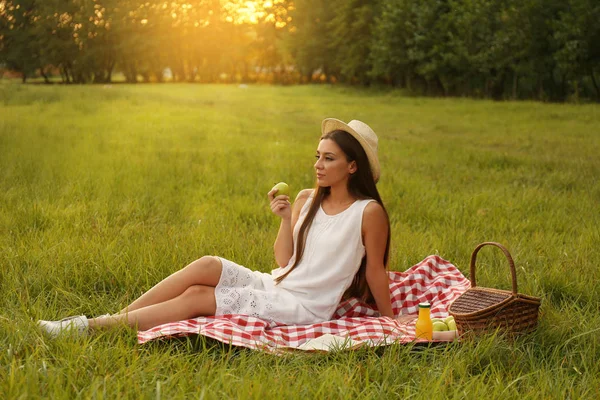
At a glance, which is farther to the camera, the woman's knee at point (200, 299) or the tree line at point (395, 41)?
the tree line at point (395, 41)

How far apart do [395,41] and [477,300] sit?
3563 centimetres

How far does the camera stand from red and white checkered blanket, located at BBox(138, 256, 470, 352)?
3.99 meters

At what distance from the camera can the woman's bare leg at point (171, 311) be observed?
4.08 meters

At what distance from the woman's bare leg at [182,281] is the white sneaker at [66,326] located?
1.62ft

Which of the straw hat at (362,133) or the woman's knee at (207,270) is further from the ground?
the straw hat at (362,133)

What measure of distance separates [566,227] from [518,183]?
9.74 feet

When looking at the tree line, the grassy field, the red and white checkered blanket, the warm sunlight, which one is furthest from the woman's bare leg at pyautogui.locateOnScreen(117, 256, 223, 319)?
the warm sunlight

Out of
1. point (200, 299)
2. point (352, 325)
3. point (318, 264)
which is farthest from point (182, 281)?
point (352, 325)

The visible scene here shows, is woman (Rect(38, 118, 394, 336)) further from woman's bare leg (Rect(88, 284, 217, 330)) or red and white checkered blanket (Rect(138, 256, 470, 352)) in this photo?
red and white checkered blanket (Rect(138, 256, 470, 352))

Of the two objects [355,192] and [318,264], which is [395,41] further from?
[318,264]

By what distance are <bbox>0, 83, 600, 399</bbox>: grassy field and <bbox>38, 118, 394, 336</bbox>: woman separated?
1.60ft

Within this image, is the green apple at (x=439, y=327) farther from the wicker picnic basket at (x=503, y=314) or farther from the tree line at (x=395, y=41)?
the tree line at (x=395, y=41)

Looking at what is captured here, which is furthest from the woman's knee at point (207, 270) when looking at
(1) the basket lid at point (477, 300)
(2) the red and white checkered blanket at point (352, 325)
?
(1) the basket lid at point (477, 300)

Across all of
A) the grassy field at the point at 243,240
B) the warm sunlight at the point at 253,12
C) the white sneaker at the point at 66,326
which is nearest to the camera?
the grassy field at the point at 243,240
